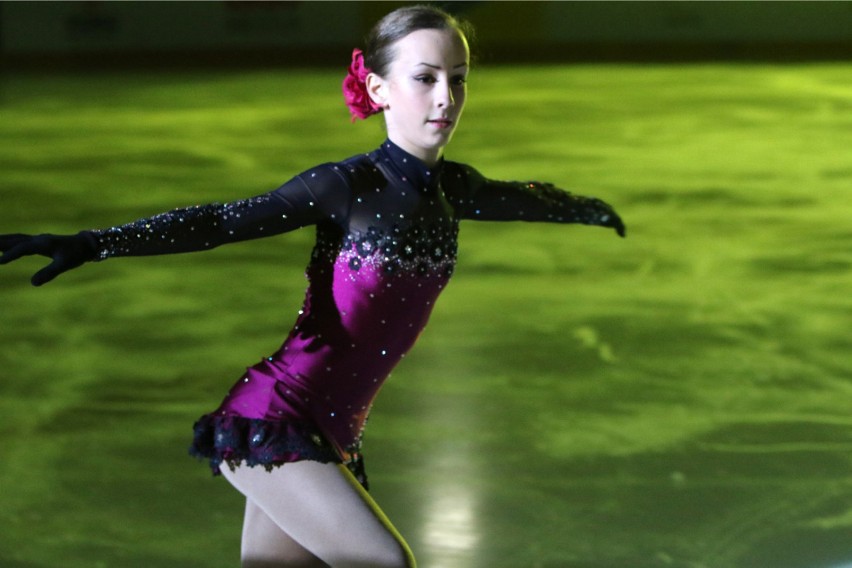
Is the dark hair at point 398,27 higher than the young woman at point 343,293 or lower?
higher

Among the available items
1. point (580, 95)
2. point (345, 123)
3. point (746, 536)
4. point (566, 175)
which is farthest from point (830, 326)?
point (580, 95)

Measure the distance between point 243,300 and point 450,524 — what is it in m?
2.45

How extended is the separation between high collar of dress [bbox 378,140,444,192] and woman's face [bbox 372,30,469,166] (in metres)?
0.01

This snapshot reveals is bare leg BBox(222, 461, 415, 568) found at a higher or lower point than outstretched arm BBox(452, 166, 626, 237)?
lower

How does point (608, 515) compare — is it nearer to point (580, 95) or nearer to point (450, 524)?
point (450, 524)

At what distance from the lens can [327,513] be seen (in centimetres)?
204

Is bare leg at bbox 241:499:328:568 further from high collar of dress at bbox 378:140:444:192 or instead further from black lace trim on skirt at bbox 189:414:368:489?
high collar of dress at bbox 378:140:444:192

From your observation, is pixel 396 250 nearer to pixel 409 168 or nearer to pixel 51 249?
pixel 409 168

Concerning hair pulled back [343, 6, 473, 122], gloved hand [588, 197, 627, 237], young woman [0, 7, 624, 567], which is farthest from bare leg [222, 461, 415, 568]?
gloved hand [588, 197, 627, 237]

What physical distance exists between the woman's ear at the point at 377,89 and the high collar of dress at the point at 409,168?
0.10 meters

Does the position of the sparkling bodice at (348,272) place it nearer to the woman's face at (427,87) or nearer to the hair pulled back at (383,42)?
the woman's face at (427,87)

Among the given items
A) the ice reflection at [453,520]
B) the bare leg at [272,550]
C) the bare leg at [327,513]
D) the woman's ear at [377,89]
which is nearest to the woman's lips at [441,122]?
the woman's ear at [377,89]

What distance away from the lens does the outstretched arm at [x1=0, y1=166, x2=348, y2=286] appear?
6.39 feet

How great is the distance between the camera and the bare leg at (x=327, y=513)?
203 centimetres
